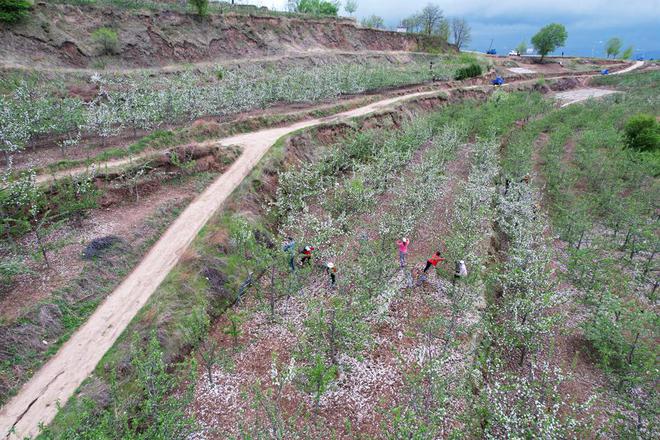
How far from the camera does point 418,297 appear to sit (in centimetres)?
2006

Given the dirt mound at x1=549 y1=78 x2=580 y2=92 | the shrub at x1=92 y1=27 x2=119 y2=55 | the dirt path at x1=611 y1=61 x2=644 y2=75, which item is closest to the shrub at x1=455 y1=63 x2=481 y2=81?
the dirt mound at x1=549 y1=78 x2=580 y2=92

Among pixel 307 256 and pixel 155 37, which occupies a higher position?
pixel 155 37

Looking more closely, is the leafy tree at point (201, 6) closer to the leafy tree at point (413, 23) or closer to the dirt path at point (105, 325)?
the dirt path at point (105, 325)

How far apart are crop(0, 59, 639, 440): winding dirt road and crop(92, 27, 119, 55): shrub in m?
33.5

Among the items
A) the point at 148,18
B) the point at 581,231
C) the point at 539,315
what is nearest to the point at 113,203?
the point at 539,315

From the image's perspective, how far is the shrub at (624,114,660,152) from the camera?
3888 centimetres

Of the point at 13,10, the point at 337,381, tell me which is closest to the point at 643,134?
the point at 337,381

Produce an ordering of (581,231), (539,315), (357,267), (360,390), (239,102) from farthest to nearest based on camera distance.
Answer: (239,102)
(581,231)
(357,267)
(539,315)
(360,390)

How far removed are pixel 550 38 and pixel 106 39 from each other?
117 m

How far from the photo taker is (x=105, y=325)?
17656 mm

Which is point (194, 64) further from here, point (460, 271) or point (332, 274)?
point (460, 271)

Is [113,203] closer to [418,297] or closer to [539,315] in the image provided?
[418,297]

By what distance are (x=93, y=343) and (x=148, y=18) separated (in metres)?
56.8

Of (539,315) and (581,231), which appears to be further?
(581,231)
